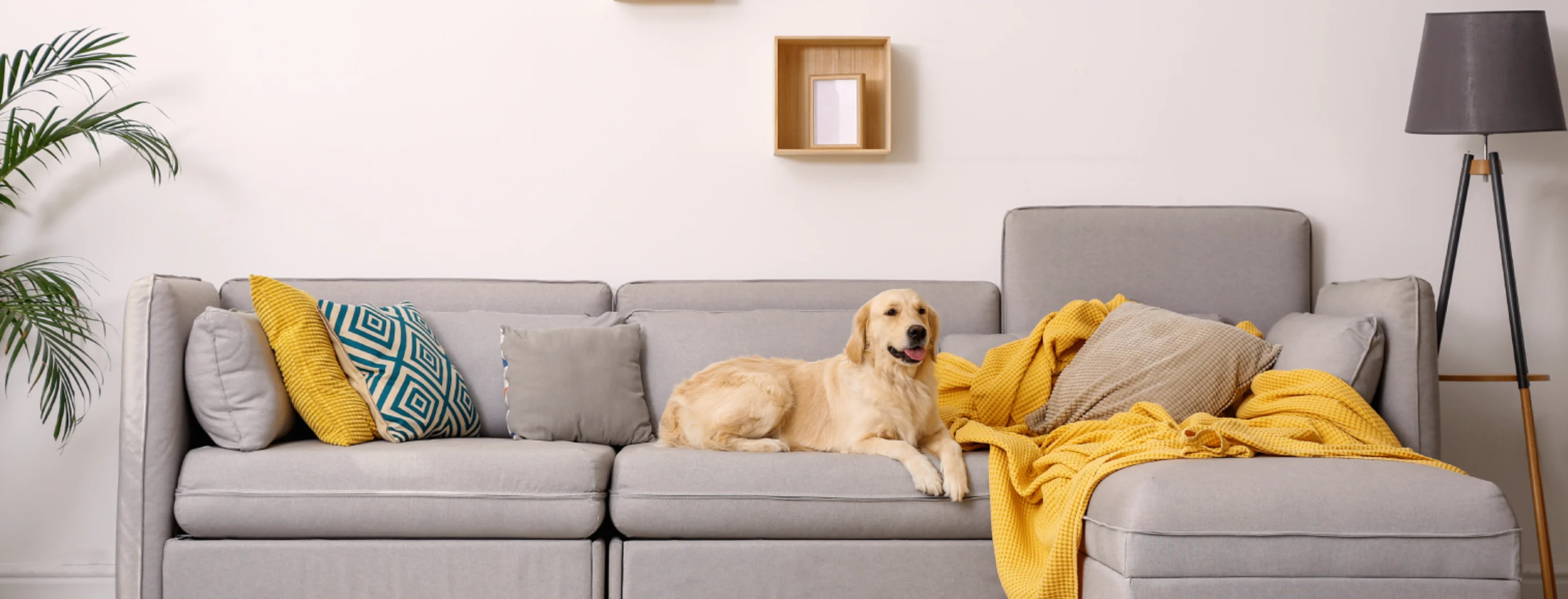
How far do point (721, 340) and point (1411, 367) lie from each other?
65.6 inches

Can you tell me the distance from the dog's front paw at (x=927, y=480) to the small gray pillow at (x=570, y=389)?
2.59 feet

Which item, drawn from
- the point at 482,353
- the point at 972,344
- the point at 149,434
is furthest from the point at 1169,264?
the point at 149,434

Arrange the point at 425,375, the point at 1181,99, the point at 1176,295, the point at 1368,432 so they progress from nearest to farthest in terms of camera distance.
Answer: the point at 1368,432 → the point at 425,375 → the point at 1176,295 → the point at 1181,99

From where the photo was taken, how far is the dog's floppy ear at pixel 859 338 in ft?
7.64

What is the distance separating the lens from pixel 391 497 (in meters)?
2.14

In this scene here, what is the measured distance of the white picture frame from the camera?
3047mm

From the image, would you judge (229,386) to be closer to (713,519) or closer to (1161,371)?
(713,519)

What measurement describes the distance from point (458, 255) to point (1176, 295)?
218cm

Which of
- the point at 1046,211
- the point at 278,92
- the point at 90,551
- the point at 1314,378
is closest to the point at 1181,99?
the point at 1046,211

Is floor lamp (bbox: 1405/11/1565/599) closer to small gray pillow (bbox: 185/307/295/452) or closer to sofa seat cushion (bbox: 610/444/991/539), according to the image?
sofa seat cushion (bbox: 610/444/991/539)

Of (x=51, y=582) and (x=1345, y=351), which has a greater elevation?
(x=1345, y=351)

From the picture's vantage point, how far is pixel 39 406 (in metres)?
3.06

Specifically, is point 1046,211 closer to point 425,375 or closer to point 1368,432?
point 1368,432

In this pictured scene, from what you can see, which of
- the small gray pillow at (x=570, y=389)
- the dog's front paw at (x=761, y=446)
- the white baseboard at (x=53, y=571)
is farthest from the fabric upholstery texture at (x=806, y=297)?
the white baseboard at (x=53, y=571)
